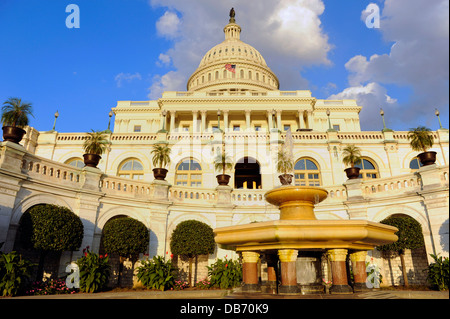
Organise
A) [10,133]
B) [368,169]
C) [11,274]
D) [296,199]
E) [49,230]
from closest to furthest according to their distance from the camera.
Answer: [296,199]
[11,274]
[49,230]
[10,133]
[368,169]

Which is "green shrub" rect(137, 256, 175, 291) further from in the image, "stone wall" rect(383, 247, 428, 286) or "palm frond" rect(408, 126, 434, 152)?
"palm frond" rect(408, 126, 434, 152)

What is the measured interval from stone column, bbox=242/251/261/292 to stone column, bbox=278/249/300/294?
0.99 meters

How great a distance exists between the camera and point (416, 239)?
50.4ft

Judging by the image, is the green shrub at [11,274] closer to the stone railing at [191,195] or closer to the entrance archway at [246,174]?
the stone railing at [191,195]

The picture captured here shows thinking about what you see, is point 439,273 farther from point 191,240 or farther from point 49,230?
point 49,230

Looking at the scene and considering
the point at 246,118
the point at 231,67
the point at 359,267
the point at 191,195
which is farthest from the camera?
the point at 231,67

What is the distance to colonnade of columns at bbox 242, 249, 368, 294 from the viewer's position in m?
8.41

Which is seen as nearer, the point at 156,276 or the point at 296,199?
the point at 296,199

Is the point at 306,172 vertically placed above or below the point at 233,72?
below

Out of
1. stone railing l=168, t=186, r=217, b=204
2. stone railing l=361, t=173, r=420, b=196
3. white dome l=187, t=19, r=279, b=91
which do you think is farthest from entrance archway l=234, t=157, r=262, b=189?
white dome l=187, t=19, r=279, b=91

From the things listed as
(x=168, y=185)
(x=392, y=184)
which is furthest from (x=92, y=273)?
(x=392, y=184)

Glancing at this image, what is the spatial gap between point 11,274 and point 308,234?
10.3 metres

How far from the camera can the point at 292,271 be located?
27.7 feet
